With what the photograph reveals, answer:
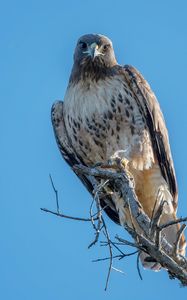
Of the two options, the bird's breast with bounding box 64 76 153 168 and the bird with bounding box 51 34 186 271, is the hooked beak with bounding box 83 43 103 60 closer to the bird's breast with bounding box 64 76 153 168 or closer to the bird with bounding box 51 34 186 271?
the bird with bounding box 51 34 186 271

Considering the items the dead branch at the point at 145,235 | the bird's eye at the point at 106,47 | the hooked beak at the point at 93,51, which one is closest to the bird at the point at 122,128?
the hooked beak at the point at 93,51

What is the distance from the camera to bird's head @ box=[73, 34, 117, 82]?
817 cm

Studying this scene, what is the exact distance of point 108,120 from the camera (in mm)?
7816

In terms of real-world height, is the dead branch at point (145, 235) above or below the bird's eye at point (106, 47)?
below

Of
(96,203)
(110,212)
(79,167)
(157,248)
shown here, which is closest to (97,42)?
(110,212)

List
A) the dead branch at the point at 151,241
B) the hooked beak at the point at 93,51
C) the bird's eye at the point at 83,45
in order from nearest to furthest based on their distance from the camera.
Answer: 1. the dead branch at the point at 151,241
2. the hooked beak at the point at 93,51
3. the bird's eye at the point at 83,45

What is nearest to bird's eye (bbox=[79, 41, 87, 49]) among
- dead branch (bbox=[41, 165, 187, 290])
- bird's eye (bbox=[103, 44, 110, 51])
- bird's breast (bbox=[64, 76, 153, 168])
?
bird's eye (bbox=[103, 44, 110, 51])

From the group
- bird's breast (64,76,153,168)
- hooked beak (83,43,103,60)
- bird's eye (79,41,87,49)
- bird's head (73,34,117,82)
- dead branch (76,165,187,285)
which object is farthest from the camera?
bird's eye (79,41,87,49)

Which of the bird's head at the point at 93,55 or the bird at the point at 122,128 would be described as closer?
the bird at the point at 122,128

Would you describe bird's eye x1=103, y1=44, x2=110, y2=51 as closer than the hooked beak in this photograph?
No

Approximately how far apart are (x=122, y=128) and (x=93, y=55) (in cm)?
92

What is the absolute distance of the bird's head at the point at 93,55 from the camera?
817 centimetres

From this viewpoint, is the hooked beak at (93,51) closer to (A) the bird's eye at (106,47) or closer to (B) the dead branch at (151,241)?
(A) the bird's eye at (106,47)

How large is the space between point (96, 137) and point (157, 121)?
2.29 feet
